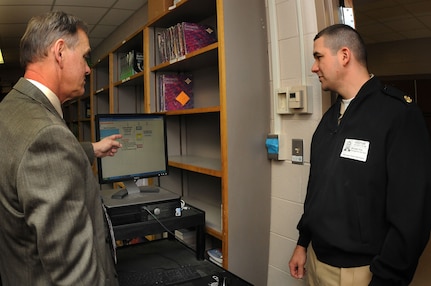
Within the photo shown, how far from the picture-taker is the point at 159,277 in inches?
52.1

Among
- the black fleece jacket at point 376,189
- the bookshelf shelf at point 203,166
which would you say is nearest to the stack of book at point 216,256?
Result: the bookshelf shelf at point 203,166

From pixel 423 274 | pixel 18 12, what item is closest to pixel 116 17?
pixel 18 12

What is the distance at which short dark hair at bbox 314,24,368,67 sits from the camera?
119 cm

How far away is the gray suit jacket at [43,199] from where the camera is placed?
720 mm

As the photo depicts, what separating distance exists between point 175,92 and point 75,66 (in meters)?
1.35

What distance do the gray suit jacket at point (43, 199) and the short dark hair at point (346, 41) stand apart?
103 cm

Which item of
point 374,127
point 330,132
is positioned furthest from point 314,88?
point 374,127

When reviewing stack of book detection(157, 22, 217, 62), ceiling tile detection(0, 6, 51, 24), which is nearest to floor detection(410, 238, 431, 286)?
stack of book detection(157, 22, 217, 62)

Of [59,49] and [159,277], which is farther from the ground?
[59,49]

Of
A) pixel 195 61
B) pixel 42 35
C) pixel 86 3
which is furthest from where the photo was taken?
pixel 86 3

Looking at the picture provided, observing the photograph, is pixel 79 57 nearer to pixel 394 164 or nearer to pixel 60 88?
pixel 60 88

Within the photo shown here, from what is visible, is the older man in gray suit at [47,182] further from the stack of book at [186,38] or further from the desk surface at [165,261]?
the stack of book at [186,38]

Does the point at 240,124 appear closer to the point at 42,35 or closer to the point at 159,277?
the point at 159,277

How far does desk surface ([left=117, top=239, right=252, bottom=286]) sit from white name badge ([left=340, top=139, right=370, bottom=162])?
66 cm
